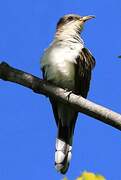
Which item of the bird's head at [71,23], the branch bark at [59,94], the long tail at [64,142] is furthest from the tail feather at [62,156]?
the bird's head at [71,23]

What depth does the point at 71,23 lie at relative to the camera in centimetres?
845

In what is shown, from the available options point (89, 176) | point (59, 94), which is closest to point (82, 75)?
point (59, 94)

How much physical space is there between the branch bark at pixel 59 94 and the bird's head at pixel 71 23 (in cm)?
288

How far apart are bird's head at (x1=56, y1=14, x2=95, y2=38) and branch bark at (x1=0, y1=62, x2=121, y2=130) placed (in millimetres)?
2882

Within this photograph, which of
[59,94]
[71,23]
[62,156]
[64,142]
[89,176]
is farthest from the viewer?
[71,23]

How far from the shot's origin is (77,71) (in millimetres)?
7266

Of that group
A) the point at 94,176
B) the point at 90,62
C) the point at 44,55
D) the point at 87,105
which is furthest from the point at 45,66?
the point at 94,176

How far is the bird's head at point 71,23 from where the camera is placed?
826 cm

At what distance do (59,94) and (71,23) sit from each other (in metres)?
3.25

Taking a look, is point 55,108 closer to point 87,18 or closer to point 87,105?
point 87,18

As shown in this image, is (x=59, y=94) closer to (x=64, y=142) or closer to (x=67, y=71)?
(x=64, y=142)

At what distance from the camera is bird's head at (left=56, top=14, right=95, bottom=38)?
826cm

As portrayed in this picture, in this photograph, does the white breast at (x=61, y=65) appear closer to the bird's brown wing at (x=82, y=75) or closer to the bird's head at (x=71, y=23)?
the bird's brown wing at (x=82, y=75)

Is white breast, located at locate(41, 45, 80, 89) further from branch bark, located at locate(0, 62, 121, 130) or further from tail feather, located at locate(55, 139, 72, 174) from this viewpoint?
branch bark, located at locate(0, 62, 121, 130)
